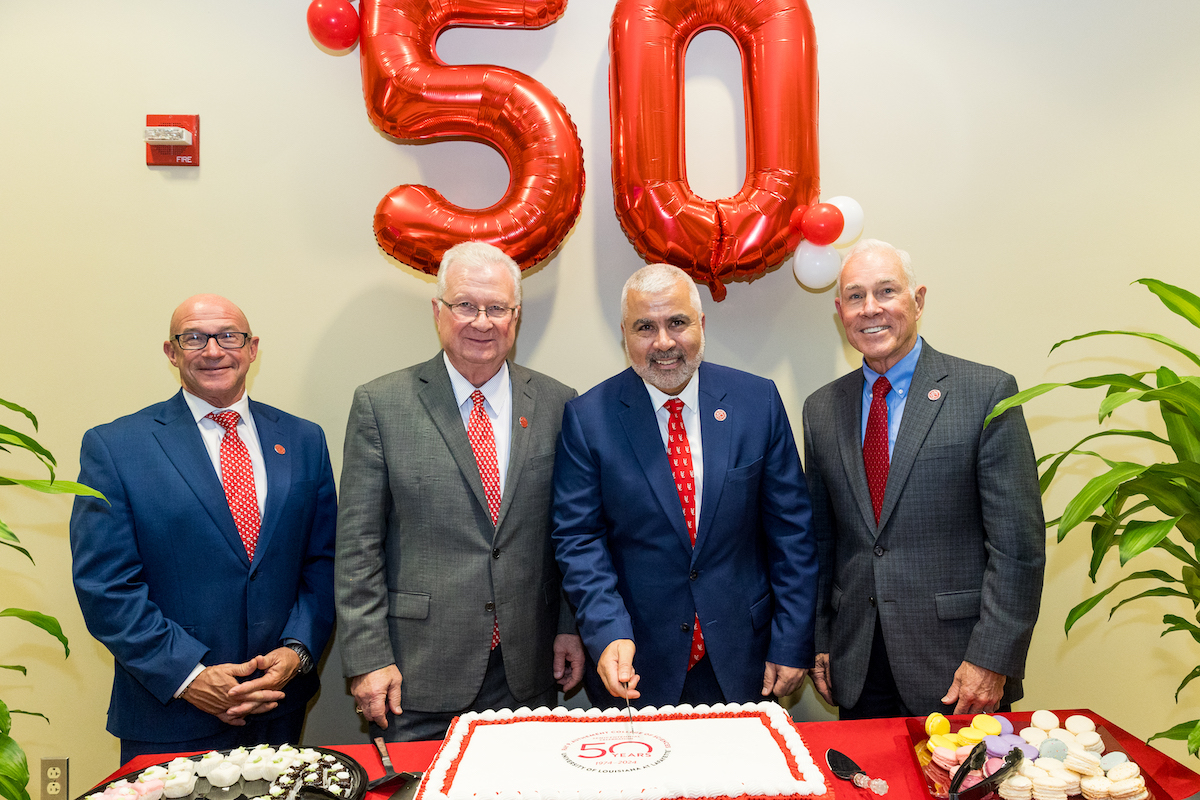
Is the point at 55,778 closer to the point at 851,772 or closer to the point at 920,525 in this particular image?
the point at 851,772

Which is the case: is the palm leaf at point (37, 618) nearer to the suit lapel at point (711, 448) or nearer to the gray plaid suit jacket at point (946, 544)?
the suit lapel at point (711, 448)

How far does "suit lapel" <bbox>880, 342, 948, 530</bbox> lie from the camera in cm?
206

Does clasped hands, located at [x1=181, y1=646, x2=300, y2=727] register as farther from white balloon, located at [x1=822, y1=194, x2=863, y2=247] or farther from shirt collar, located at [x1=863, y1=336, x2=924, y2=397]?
white balloon, located at [x1=822, y1=194, x2=863, y2=247]

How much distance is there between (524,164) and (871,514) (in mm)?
1576

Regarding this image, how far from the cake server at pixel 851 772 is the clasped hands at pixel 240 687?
1499mm

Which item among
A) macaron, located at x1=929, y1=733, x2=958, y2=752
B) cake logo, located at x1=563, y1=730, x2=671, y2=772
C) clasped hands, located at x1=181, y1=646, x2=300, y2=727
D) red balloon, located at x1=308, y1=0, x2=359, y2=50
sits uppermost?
red balloon, located at x1=308, y1=0, x2=359, y2=50

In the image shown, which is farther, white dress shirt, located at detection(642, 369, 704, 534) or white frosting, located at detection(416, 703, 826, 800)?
white dress shirt, located at detection(642, 369, 704, 534)

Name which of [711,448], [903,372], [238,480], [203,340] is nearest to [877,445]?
[903,372]

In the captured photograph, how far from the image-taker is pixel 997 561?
6.51ft

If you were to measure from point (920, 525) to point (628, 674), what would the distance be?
2.87ft

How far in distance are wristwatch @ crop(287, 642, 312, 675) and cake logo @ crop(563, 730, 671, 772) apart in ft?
3.72

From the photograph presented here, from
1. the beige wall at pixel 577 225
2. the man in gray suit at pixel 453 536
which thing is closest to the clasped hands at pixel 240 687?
the man in gray suit at pixel 453 536

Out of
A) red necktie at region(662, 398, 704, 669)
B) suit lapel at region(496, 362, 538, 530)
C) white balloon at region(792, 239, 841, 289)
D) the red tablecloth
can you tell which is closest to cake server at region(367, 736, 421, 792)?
the red tablecloth

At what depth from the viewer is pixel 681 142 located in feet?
8.79
